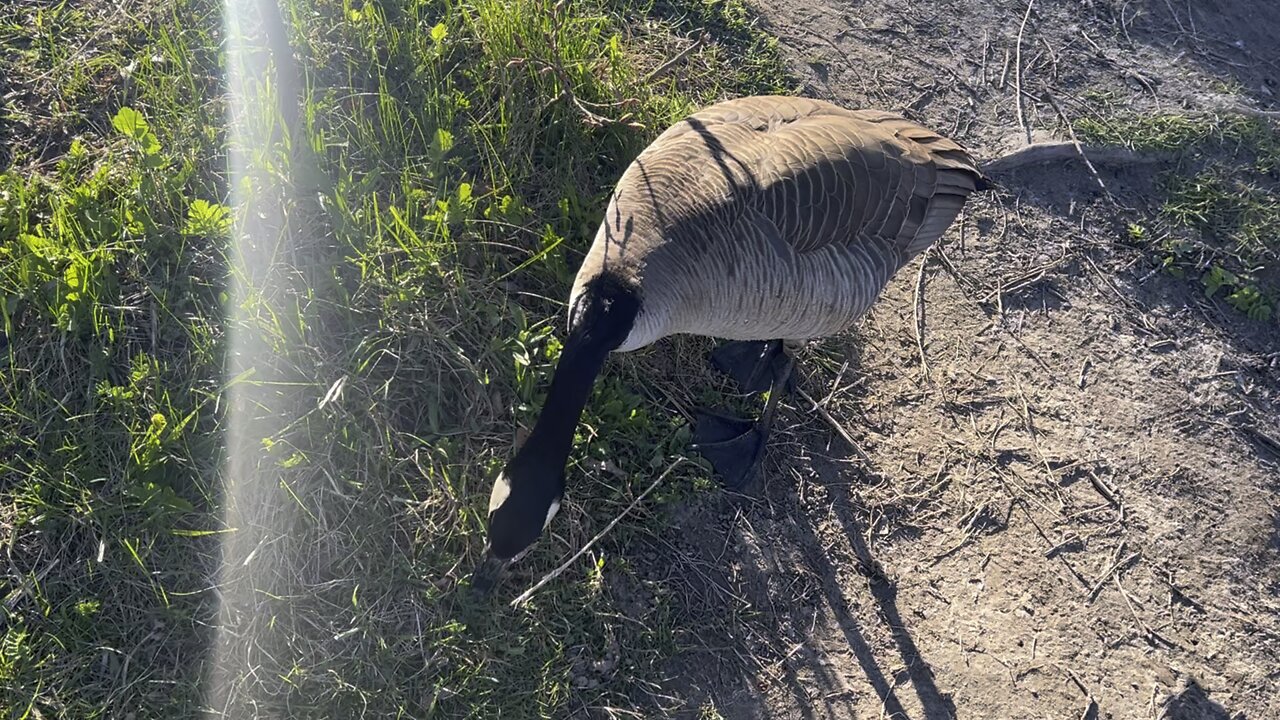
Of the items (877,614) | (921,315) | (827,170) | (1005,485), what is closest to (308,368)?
(827,170)

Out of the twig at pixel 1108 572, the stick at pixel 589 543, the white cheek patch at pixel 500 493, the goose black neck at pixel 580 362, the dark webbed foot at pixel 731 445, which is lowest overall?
the twig at pixel 1108 572

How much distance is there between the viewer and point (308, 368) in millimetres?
3258

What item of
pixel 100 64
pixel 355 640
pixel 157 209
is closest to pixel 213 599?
pixel 355 640

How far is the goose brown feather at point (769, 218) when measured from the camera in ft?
10.3

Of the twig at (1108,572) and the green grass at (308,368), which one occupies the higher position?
the green grass at (308,368)

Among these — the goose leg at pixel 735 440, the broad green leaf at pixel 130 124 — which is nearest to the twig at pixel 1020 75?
the goose leg at pixel 735 440

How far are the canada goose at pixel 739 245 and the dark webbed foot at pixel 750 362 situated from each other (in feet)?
0.47

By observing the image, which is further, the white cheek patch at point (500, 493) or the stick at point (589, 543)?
the stick at point (589, 543)

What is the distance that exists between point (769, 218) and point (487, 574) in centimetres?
185

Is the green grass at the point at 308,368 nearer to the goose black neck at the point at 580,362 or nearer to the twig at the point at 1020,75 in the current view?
the goose black neck at the point at 580,362

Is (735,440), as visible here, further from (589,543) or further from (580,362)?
(580,362)

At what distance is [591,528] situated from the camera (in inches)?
130

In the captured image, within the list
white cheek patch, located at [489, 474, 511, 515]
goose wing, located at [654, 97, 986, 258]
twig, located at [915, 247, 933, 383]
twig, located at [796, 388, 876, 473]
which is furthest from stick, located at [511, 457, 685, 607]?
twig, located at [915, 247, 933, 383]

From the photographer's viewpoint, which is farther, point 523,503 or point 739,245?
point 739,245
